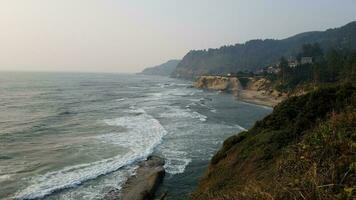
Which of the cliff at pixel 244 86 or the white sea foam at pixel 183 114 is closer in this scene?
the white sea foam at pixel 183 114

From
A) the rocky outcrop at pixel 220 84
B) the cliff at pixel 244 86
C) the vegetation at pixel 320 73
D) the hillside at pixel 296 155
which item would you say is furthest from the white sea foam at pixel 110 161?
the rocky outcrop at pixel 220 84

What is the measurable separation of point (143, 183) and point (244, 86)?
96869mm

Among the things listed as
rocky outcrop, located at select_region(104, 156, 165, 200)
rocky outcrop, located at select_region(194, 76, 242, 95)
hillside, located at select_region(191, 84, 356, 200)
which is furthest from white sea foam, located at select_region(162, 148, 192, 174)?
rocky outcrop, located at select_region(194, 76, 242, 95)

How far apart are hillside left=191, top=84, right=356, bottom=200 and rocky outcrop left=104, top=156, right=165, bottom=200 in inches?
162

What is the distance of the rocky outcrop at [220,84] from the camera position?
388ft

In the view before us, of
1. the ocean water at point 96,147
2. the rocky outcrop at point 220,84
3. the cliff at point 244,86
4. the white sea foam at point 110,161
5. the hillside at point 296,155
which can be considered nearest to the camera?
the hillside at point 296,155

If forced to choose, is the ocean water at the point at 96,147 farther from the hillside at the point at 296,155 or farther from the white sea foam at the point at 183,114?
the hillside at the point at 296,155

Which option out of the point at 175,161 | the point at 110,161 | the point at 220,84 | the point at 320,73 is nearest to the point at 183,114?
the point at 175,161

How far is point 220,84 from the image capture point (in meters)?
126

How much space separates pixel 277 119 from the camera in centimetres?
2198

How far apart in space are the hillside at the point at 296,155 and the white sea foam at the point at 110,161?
9.03 meters

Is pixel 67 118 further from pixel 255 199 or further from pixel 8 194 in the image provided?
pixel 255 199

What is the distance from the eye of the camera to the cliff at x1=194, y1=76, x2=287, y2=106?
88.9 m

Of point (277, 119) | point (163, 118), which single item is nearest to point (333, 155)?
point (277, 119)
